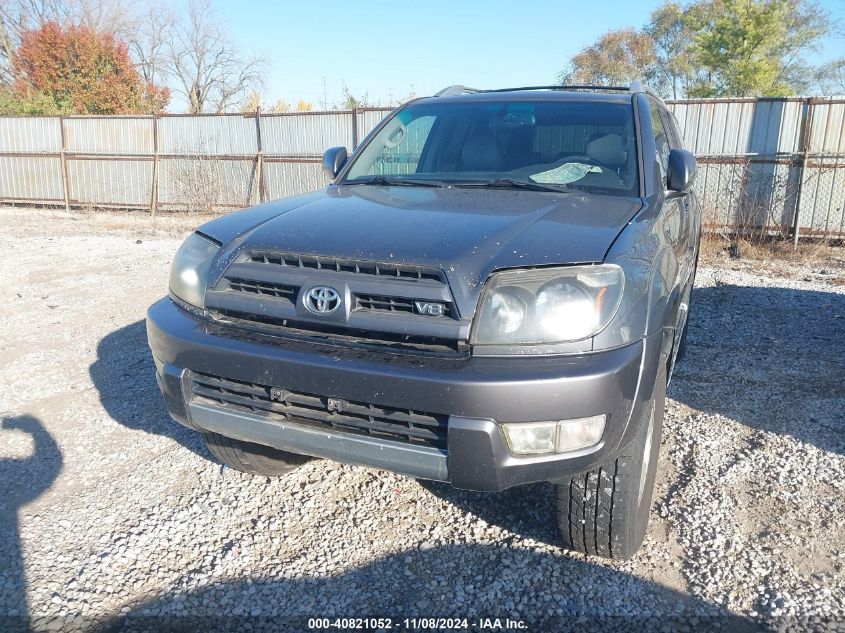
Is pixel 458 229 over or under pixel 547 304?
over

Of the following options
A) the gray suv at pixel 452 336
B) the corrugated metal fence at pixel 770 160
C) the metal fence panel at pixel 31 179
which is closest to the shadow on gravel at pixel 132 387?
the gray suv at pixel 452 336

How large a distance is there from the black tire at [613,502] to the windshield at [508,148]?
1.11 m

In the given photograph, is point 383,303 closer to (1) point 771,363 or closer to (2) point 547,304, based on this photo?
→ (2) point 547,304

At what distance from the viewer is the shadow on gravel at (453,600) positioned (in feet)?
7.45

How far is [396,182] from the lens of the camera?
3289 mm

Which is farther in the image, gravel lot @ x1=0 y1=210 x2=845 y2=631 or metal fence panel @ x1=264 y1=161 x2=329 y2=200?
metal fence panel @ x1=264 y1=161 x2=329 y2=200

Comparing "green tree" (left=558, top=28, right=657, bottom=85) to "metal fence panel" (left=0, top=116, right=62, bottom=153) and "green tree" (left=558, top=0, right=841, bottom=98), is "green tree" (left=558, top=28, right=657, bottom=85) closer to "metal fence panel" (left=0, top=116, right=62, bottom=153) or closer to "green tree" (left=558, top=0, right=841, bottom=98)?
"green tree" (left=558, top=0, right=841, bottom=98)

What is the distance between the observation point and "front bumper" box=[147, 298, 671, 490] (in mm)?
1962

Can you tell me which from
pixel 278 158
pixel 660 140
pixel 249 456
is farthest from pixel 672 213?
pixel 278 158

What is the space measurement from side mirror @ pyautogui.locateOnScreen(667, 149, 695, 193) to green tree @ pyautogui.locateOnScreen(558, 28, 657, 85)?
41.9 metres

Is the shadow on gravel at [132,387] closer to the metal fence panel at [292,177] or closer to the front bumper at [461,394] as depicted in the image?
the front bumper at [461,394]

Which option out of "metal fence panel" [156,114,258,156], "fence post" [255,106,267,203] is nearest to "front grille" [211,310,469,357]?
"fence post" [255,106,267,203]

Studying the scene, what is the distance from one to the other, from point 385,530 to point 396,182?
170cm

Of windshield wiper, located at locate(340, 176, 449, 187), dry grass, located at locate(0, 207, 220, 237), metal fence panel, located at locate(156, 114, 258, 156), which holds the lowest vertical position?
dry grass, located at locate(0, 207, 220, 237)
